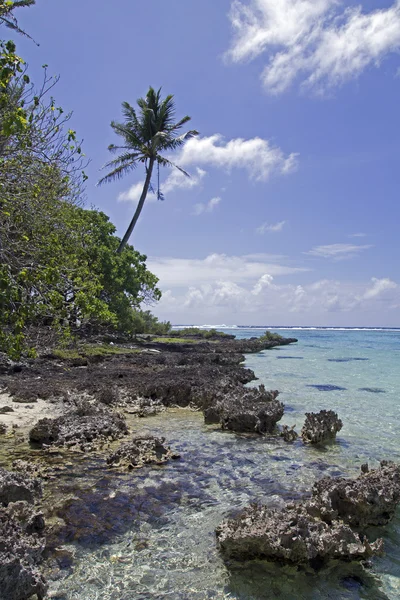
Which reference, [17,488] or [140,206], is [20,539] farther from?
[140,206]

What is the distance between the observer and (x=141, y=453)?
7.66m

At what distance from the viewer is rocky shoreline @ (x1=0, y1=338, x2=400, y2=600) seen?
4535mm

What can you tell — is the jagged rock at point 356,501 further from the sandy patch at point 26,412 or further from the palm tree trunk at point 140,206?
the palm tree trunk at point 140,206

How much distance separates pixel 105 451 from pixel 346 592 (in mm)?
5053

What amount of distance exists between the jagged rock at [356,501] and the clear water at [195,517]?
0.21 metres

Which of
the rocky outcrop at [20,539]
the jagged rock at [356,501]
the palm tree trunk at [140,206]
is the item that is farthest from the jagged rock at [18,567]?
the palm tree trunk at [140,206]

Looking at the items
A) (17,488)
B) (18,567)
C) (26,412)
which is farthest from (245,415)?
(18,567)

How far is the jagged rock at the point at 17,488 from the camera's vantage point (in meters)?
5.30

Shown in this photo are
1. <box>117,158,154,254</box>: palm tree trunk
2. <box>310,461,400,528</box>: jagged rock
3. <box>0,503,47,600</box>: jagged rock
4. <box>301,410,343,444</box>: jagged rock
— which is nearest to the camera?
<box>0,503,47,600</box>: jagged rock

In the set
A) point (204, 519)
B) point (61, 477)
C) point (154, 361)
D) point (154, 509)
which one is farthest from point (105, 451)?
point (154, 361)

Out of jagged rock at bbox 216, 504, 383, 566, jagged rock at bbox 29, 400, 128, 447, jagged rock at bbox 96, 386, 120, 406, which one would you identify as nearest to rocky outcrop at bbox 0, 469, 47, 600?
jagged rock at bbox 216, 504, 383, 566

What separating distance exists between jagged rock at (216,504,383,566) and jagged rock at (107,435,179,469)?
2.85m

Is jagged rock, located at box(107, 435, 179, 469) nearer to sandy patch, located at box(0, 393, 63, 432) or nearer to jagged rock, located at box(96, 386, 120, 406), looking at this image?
sandy patch, located at box(0, 393, 63, 432)

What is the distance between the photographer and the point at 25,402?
1181 centimetres
